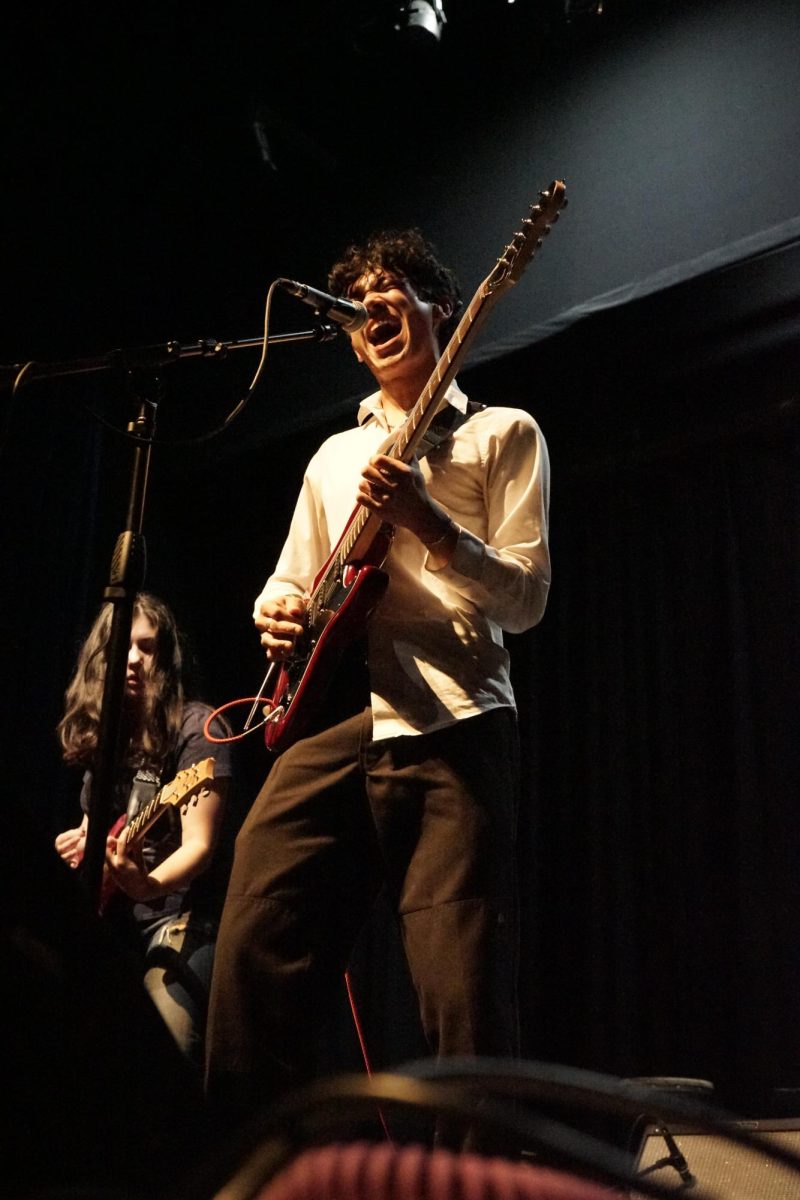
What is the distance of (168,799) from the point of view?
8.51ft

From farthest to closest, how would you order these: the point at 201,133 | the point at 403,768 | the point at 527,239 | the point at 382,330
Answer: the point at 201,133 → the point at 382,330 → the point at 527,239 → the point at 403,768

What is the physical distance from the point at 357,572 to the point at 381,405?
0.53m

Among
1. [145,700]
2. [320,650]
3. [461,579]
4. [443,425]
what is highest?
[443,425]

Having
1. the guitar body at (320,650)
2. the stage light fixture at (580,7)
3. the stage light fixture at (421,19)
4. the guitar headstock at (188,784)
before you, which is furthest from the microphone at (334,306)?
the stage light fixture at (580,7)

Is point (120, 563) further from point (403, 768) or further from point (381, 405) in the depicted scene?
point (381, 405)

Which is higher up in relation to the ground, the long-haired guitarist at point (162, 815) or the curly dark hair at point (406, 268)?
the curly dark hair at point (406, 268)

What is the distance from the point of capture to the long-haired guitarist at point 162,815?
8.48ft

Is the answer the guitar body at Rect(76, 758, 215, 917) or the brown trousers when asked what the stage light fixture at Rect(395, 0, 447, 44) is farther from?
the brown trousers

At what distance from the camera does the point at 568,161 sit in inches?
146

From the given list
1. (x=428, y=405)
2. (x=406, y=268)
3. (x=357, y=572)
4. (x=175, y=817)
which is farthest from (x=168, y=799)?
(x=406, y=268)

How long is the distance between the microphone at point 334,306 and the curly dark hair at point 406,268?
23 cm

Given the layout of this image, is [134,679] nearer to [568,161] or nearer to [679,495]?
[679,495]

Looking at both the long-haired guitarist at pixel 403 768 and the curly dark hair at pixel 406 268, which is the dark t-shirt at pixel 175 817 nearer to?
the long-haired guitarist at pixel 403 768

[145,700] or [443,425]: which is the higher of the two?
[443,425]
